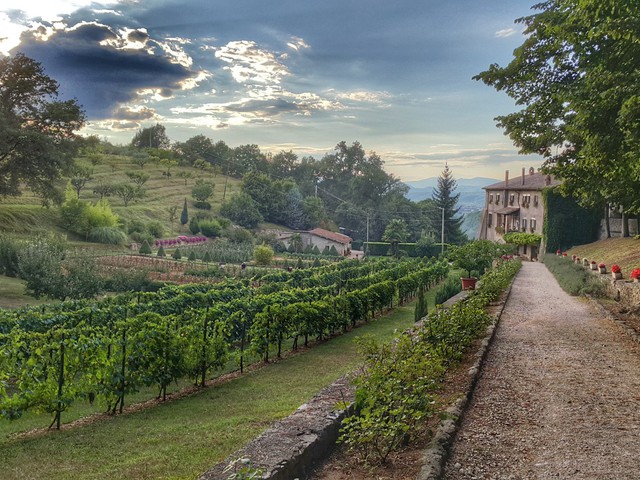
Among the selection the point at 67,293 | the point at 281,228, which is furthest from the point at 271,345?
the point at 281,228

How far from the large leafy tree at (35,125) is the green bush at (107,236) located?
10.1 m

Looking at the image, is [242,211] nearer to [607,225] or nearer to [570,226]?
[570,226]

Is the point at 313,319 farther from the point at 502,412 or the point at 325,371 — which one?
the point at 502,412

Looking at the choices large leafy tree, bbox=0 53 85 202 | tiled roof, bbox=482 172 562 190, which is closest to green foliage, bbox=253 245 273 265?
large leafy tree, bbox=0 53 85 202

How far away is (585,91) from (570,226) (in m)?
33.1

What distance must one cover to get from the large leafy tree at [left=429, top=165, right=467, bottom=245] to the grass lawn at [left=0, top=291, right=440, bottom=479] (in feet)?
204

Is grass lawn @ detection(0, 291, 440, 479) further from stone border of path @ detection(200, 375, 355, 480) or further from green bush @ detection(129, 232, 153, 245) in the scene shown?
green bush @ detection(129, 232, 153, 245)

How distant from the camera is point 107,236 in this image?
1769 inches

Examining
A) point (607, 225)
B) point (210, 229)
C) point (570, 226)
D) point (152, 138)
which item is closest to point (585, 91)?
point (607, 225)

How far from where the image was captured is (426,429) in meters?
4.91

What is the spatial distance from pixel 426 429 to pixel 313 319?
784 cm

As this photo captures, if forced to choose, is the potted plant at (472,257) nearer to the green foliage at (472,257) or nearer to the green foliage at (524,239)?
the green foliage at (472,257)

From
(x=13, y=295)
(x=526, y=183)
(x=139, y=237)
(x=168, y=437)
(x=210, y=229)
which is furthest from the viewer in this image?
(x=210, y=229)

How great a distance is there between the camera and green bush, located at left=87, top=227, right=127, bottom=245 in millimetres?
44844
